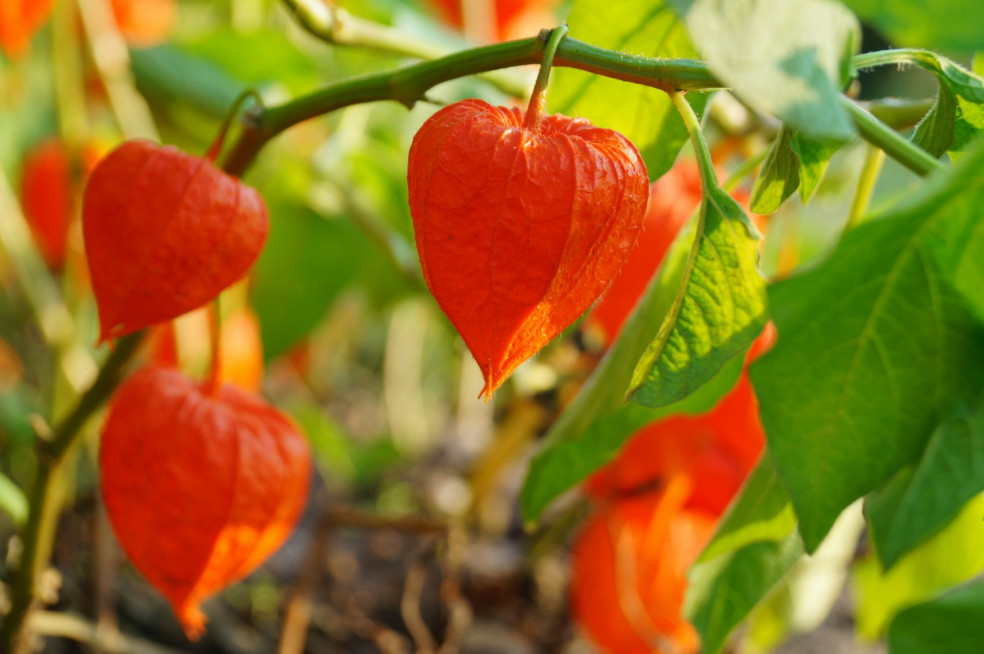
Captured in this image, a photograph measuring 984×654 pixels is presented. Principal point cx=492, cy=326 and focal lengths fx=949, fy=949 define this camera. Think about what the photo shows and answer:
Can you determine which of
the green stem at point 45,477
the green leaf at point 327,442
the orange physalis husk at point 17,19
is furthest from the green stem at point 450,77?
the green leaf at point 327,442

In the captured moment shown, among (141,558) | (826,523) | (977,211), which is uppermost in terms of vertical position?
(977,211)

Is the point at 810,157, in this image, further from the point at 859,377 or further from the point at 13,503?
the point at 13,503

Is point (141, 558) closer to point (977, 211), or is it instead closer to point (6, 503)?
point (6, 503)

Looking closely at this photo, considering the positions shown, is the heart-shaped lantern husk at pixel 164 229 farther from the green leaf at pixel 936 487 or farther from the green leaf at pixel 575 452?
the green leaf at pixel 936 487

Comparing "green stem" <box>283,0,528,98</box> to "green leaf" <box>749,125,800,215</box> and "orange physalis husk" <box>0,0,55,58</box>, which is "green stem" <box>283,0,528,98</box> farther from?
"orange physalis husk" <box>0,0,55,58</box>

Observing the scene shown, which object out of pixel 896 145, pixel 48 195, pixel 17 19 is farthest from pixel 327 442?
pixel 896 145

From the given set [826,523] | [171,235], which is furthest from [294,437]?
[826,523]
